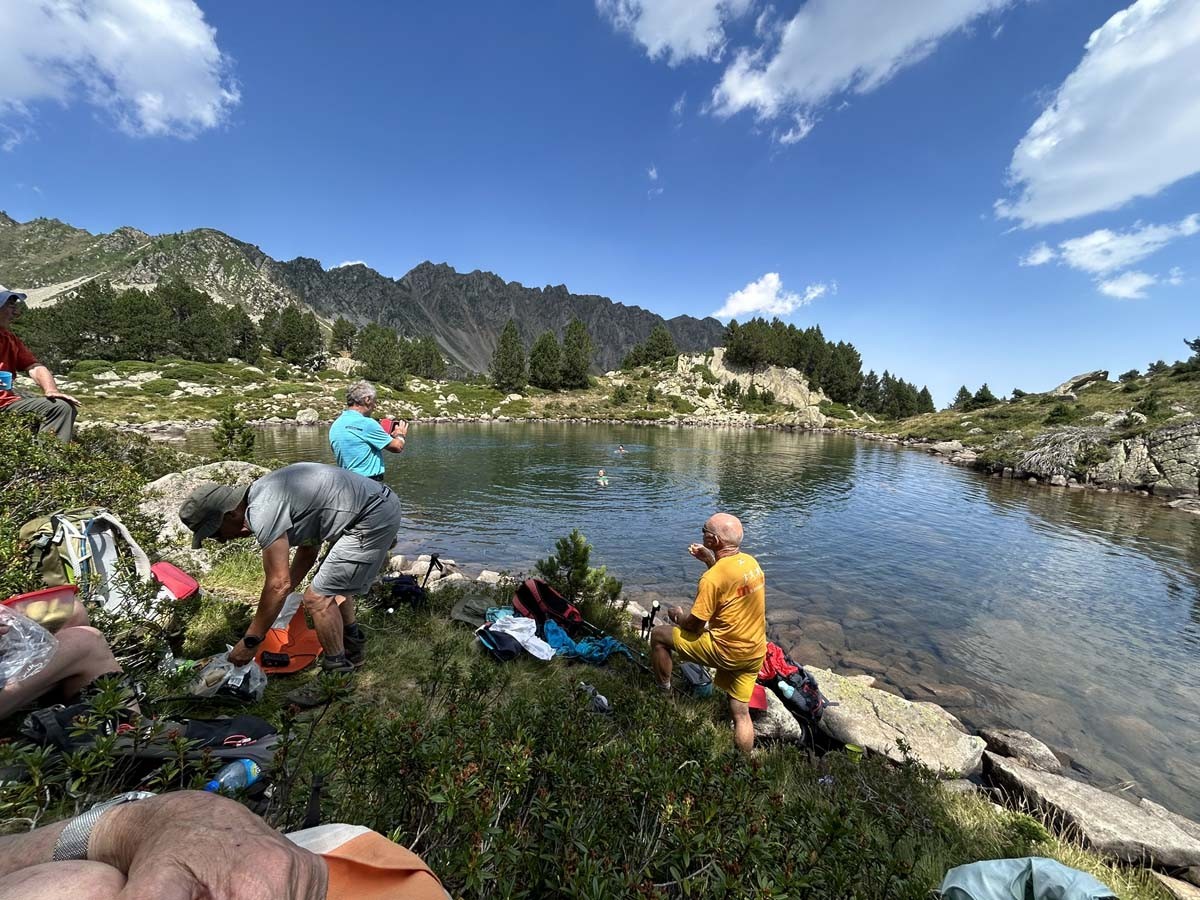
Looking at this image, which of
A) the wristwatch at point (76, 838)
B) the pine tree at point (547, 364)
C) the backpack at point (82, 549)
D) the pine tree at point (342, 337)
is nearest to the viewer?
the wristwatch at point (76, 838)

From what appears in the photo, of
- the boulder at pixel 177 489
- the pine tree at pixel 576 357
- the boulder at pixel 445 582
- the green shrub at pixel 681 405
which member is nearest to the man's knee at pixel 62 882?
the boulder at pixel 177 489

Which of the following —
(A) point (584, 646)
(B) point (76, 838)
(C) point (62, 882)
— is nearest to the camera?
(C) point (62, 882)

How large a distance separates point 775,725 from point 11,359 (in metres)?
10.5

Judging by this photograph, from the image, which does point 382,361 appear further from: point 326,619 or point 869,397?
point 869,397

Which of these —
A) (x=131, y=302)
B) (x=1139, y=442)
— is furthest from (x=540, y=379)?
(x=1139, y=442)

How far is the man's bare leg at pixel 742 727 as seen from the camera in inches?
209

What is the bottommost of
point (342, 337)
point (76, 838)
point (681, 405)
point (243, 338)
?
point (76, 838)

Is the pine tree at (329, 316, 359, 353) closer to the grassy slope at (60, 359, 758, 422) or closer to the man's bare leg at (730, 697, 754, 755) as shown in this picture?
the grassy slope at (60, 359, 758, 422)

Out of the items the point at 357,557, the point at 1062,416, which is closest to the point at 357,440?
the point at 357,557

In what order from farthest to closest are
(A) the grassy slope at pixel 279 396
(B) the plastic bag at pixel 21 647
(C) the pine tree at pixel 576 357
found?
1. (C) the pine tree at pixel 576 357
2. (A) the grassy slope at pixel 279 396
3. (B) the plastic bag at pixel 21 647

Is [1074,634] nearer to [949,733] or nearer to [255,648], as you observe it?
[949,733]

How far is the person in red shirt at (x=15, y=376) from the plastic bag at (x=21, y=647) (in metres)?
4.13

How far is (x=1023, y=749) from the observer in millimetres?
6758

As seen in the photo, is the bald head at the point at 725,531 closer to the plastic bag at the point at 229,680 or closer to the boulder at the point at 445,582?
the plastic bag at the point at 229,680
